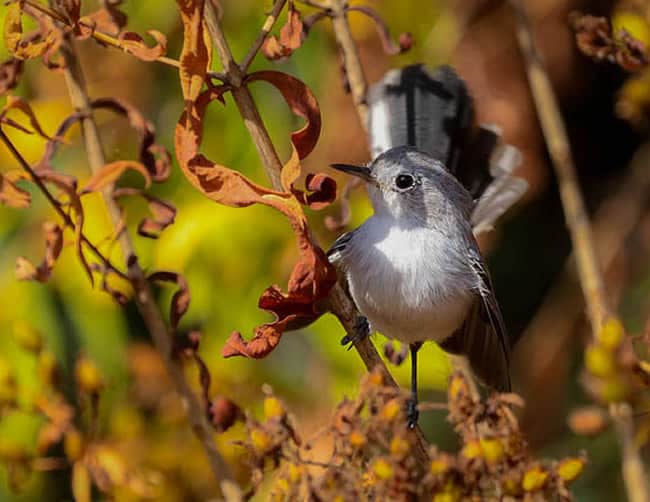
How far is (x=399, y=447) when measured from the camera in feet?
4.80

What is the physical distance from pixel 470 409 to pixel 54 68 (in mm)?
851

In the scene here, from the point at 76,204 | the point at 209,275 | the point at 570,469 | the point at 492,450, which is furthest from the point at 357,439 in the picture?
the point at 209,275

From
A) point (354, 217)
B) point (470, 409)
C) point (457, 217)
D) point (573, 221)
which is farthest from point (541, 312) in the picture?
point (470, 409)

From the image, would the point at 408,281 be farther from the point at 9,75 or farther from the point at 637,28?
the point at 9,75

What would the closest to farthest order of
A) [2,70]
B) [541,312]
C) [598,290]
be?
[2,70], [598,290], [541,312]

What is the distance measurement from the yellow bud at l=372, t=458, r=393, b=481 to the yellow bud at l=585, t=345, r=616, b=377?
1.29ft

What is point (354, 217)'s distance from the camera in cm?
300

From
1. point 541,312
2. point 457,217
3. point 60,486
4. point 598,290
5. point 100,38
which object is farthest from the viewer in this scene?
point 541,312

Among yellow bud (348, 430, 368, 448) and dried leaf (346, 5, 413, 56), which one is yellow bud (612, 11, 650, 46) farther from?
yellow bud (348, 430, 368, 448)

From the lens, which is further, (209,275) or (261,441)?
(209,275)

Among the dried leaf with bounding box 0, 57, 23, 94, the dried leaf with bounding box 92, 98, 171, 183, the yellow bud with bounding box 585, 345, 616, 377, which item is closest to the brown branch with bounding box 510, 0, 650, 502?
the yellow bud with bounding box 585, 345, 616, 377

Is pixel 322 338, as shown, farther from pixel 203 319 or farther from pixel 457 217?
pixel 457 217

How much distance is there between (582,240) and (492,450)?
29.2 inches

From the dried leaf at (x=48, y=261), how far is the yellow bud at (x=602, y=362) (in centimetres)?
77
